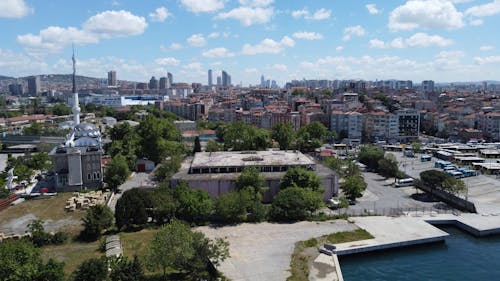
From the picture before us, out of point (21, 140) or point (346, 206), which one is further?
point (21, 140)

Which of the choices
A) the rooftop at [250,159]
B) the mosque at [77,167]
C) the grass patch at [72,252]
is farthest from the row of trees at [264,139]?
the grass patch at [72,252]

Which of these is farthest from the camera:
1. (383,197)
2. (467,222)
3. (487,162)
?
(487,162)

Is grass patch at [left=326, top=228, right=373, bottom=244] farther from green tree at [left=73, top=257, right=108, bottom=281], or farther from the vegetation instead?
green tree at [left=73, top=257, right=108, bottom=281]

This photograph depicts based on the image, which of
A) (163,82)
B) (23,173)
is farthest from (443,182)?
(163,82)

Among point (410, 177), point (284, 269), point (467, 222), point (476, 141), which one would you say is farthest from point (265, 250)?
point (476, 141)

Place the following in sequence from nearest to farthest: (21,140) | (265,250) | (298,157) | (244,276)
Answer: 1. (244,276)
2. (265,250)
3. (298,157)
4. (21,140)

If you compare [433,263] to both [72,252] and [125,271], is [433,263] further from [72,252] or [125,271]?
[72,252]

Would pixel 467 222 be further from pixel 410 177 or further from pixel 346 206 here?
pixel 410 177
